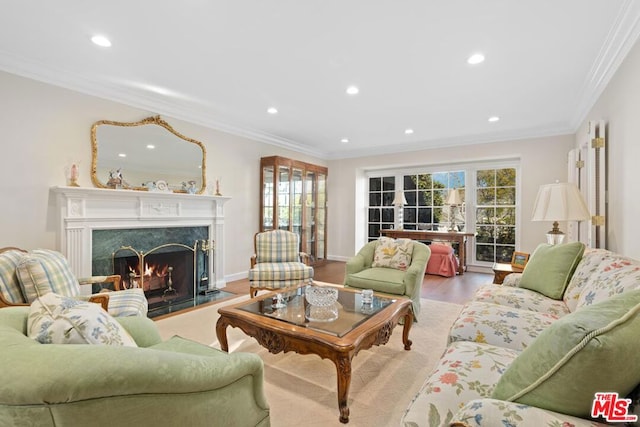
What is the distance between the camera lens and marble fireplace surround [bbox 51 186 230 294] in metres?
3.10

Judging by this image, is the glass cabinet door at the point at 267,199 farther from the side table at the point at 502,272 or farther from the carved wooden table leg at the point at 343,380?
the carved wooden table leg at the point at 343,380

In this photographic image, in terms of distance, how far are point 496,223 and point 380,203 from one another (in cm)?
232

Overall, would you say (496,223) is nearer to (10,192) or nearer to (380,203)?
(380,203)

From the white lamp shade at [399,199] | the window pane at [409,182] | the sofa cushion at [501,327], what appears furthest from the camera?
the window pane at [409,182]

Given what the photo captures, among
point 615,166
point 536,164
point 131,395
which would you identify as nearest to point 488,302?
point 615,166

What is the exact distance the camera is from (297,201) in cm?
591

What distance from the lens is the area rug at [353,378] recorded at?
172 centimetres

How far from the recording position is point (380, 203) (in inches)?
273

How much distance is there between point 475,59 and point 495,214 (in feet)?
12.4

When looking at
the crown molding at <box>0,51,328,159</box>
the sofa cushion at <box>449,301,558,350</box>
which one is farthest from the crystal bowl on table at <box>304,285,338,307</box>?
the crown molding at <box>0,51,328,159</box>

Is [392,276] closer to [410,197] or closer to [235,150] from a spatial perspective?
[235,150]

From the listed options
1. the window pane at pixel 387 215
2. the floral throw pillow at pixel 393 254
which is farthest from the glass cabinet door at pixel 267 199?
the window pane at pixel 387 215

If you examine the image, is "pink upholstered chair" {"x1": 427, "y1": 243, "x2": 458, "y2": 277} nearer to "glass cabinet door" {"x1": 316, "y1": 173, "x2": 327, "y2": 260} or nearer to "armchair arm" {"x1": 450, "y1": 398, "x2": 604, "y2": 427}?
"glass cabinet door" {"x1": 316, "y1": 173, "x2": 327, "y2": 260}

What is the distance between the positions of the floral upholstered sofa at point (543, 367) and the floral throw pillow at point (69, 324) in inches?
44.0
